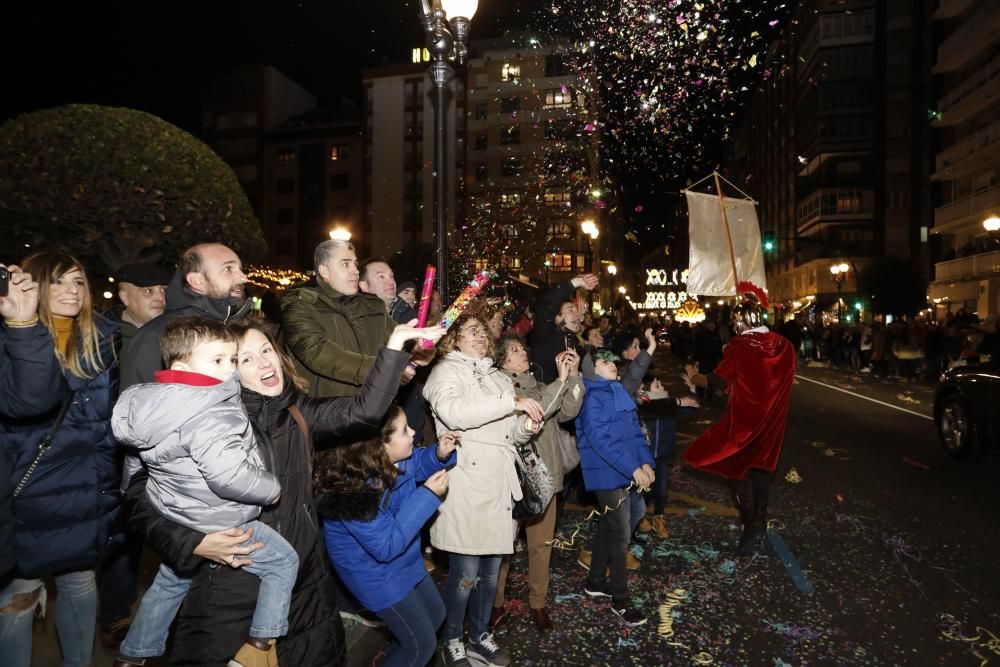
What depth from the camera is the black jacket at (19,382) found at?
256cm

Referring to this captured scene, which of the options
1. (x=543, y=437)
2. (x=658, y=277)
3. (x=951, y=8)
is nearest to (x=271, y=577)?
(x=543, y=437)

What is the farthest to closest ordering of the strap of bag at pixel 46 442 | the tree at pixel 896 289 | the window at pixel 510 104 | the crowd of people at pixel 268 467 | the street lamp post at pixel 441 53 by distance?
the window at pixel 510 104
the tree at pixel 896 289
the street lamp post at pixel 441 53
the strap of bag at pixel 46 442
the crowd of people at pixel 268 467

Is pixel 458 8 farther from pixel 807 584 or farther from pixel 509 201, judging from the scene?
pixel 509 201

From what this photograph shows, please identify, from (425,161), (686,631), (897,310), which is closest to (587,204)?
(897,310)

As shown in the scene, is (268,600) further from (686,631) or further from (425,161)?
(425,161)

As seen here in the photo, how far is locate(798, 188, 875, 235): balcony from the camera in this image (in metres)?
49.2

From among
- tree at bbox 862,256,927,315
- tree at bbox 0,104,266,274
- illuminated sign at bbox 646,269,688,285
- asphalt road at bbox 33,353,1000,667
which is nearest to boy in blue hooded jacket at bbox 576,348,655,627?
asphalt road at bbox 33,353,1000,667

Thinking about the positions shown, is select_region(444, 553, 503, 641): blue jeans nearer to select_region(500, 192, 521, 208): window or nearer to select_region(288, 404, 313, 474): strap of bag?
select_region(288, 404, 313, 474): strap of bag

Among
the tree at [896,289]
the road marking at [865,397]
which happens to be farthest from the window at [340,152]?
the road marking at [865,397]

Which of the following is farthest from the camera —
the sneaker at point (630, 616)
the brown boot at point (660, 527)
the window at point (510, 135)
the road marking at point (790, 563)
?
the window at point (510, 135)

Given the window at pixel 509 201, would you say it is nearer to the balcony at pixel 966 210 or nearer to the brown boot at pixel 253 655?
the balcony at pixel 966 210

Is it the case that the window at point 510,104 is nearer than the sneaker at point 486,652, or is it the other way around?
the sneaker at point 486,652

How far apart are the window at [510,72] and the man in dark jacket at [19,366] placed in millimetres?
50060

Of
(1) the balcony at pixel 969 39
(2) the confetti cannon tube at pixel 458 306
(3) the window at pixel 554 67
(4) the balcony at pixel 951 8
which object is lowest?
(2) the confetti cannon tube at pixel 458 306
